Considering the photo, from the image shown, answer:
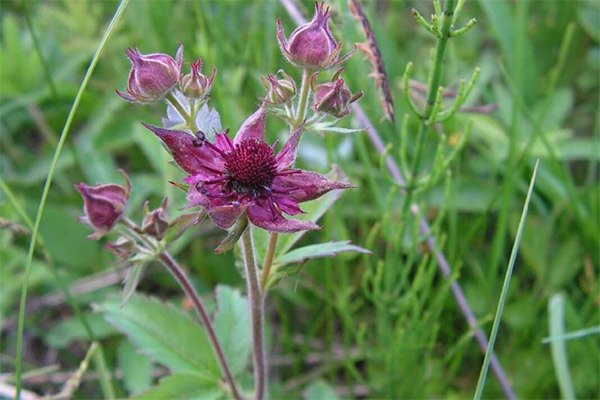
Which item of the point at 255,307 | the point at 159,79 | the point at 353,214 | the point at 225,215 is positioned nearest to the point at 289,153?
the point at 225,215

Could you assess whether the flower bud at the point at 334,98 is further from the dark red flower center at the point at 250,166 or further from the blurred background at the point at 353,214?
the blurred background at the point at 353,214

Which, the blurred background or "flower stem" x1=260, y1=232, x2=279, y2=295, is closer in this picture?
"flower stem" x1=260, y1=232, x2=279, y2=295

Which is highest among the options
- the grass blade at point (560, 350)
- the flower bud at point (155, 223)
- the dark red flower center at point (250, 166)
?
the dark red flower center at point (250, 166)

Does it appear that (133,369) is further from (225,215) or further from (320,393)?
(225,215)

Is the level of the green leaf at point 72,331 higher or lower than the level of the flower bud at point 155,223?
lower

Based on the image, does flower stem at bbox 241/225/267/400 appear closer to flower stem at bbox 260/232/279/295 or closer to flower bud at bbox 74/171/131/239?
flower stem at bbox 260/232/279/295

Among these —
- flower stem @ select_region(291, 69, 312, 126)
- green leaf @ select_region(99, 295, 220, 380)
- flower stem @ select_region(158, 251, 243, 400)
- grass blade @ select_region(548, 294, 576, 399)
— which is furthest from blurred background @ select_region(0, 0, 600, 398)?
flower stem @ select_region(291, 69, 312, 126)

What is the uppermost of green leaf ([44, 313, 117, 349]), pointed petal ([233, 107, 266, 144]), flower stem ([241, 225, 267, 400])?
pointed petal ([233, 107, 266, 144])

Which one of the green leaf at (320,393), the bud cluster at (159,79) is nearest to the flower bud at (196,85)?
the bud cluster at (159,79)
